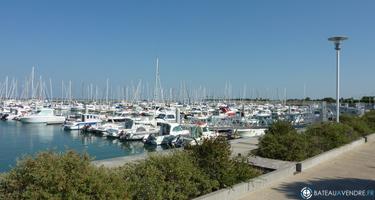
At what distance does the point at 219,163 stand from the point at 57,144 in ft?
113

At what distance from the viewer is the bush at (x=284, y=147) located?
12.9 m

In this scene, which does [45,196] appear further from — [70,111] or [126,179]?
[70,111]

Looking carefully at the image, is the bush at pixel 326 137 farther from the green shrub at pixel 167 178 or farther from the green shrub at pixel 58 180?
the green shrub at pixel 58 180

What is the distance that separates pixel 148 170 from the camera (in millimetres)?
7465

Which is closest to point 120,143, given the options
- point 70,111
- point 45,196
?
point 45,196

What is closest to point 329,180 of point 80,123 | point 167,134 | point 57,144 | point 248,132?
point 167,134

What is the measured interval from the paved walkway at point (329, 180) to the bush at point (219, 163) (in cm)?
57

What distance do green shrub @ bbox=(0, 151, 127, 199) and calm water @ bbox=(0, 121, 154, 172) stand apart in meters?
23.8

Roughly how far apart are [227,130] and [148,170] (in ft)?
116

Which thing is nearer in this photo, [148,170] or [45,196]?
[45,196]

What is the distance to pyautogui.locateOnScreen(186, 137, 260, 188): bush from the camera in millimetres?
8758

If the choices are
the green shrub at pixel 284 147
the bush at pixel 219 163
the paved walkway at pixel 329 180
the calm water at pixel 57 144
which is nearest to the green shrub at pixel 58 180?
the bush at pixel 219 163

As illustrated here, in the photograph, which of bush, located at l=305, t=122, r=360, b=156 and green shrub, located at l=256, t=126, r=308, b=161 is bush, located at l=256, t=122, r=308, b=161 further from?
bush, located at l=305, t=122, r=360, b=156

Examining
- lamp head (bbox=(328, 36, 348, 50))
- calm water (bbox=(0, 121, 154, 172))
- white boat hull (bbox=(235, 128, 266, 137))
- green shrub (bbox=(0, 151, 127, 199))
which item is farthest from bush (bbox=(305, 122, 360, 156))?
white boat hull (bbox=(235, 128, 266, 137))
